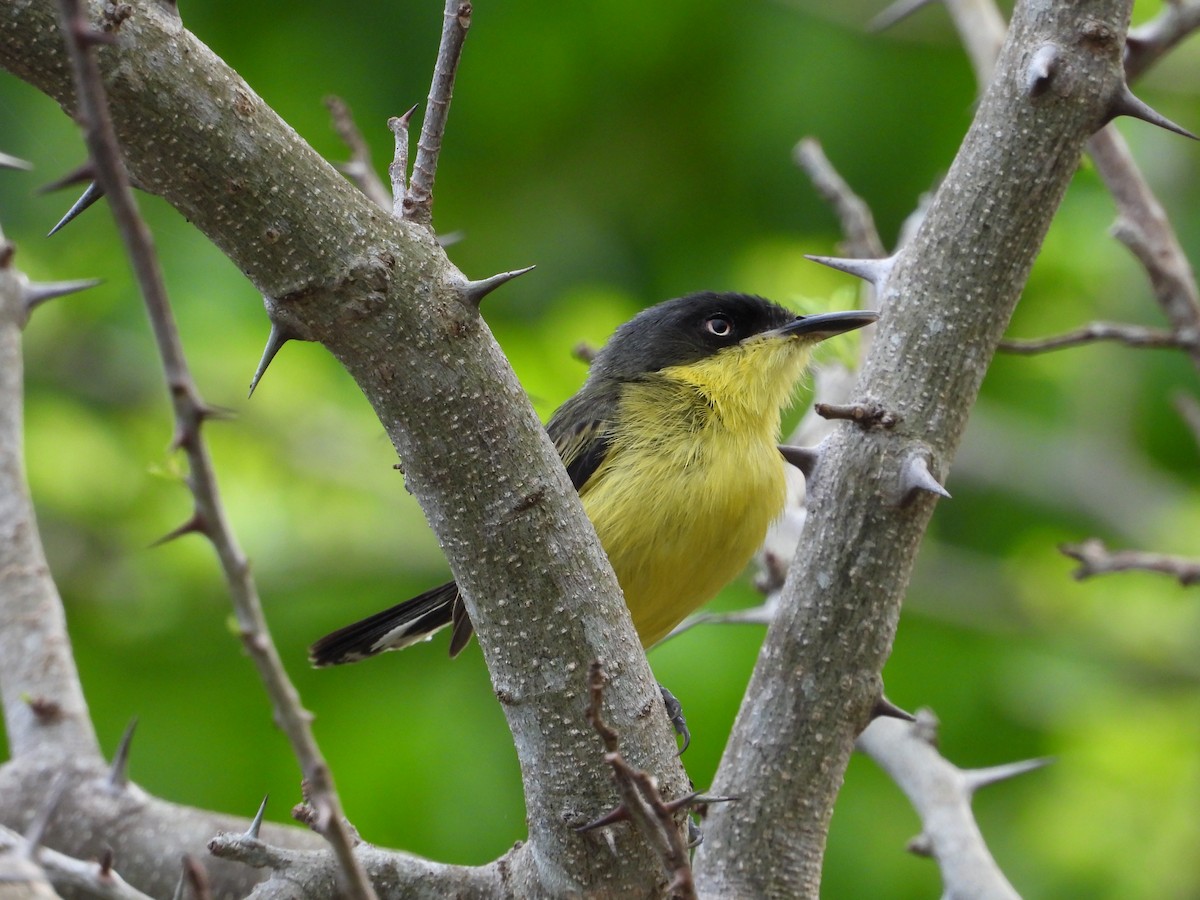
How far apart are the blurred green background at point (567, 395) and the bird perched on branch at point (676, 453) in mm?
2312

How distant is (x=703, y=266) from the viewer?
35.5ft

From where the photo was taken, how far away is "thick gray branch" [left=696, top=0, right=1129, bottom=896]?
3.22m

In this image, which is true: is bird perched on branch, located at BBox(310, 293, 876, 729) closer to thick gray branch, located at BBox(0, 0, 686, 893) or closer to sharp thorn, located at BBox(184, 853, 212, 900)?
thick gray branch, located at BBox(0, 0, 686, 893)

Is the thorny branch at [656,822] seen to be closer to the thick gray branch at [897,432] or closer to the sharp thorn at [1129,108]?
the thick gray branch at [897,432]

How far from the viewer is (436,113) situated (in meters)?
2.70

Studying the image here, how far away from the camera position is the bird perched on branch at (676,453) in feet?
15.2

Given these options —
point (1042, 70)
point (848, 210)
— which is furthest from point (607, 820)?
point (848, 210)

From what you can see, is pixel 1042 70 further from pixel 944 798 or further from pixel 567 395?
pixel 567 395

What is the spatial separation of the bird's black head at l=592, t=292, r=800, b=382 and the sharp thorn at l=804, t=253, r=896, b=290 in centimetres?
159

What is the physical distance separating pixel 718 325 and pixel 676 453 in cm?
99

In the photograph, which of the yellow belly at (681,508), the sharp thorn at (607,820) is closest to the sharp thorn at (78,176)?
the sharp thorn at (607,820)

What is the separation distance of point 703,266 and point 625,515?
21.1 ft

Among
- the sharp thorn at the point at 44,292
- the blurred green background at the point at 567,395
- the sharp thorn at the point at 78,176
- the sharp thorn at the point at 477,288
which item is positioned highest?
the sharp thorn at the point at 78,176

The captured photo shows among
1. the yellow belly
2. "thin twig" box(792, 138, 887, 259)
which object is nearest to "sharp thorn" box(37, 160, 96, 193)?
the yellow belly
